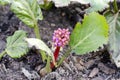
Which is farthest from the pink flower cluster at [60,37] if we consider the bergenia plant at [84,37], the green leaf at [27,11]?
the green leaf at [27,11]

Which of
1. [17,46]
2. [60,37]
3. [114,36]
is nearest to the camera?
[60,37]

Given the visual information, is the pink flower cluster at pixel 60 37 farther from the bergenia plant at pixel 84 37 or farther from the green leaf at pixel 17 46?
the green leaf at pixel 17 46

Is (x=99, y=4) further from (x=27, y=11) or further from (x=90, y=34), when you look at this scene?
(x=27, y=11)

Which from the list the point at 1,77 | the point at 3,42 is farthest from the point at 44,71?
the point at 3,42

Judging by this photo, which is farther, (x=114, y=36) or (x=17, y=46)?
(x=114, y=36)

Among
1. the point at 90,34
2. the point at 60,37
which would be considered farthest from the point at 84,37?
the point at 60,37

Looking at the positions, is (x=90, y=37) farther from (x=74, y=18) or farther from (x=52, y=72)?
(x=74, y=18)

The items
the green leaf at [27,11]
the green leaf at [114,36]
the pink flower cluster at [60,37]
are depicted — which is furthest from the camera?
the green leaf at [114,36]
